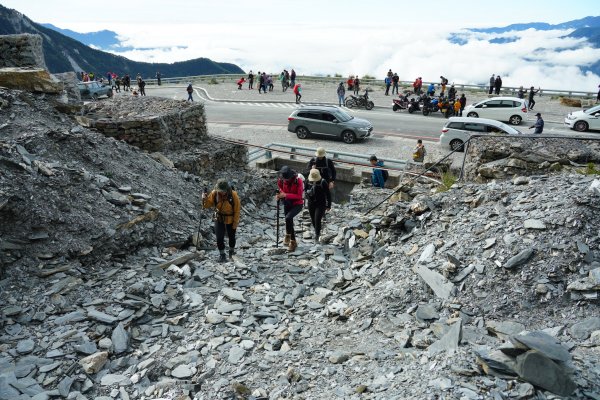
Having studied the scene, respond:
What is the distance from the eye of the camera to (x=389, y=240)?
9.88 m

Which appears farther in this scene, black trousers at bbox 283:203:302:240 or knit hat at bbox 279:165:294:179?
black trousers at bbox 283:203:302:240

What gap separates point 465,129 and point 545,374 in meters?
19.4

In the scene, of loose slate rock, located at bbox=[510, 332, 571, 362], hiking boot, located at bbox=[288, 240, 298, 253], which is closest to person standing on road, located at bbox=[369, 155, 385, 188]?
hiking boot, located at bbox=[288, 240, 298, 253]

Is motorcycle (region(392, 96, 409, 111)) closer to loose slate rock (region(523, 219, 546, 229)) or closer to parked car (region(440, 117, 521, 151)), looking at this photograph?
parked car (region(440, 117, 521, 151))

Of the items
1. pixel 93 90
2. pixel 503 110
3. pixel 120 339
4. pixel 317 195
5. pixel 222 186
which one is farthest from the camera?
pixel 93 90

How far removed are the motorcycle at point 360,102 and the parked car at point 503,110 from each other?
24.7 feet

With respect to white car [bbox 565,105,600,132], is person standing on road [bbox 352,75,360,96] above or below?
above

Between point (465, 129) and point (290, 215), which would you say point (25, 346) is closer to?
point (290, 215)

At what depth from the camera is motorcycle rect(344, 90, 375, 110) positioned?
3409cm

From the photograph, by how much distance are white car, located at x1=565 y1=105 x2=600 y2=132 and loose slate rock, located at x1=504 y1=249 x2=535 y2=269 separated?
23548mm

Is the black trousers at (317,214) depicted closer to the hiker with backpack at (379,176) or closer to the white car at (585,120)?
the hiker with backpack at (379,176)

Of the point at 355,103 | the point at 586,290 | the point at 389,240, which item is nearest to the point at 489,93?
the point at 355,103

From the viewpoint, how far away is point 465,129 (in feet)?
73.3

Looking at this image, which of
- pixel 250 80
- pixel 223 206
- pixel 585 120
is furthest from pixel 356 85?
pixel 223 206
